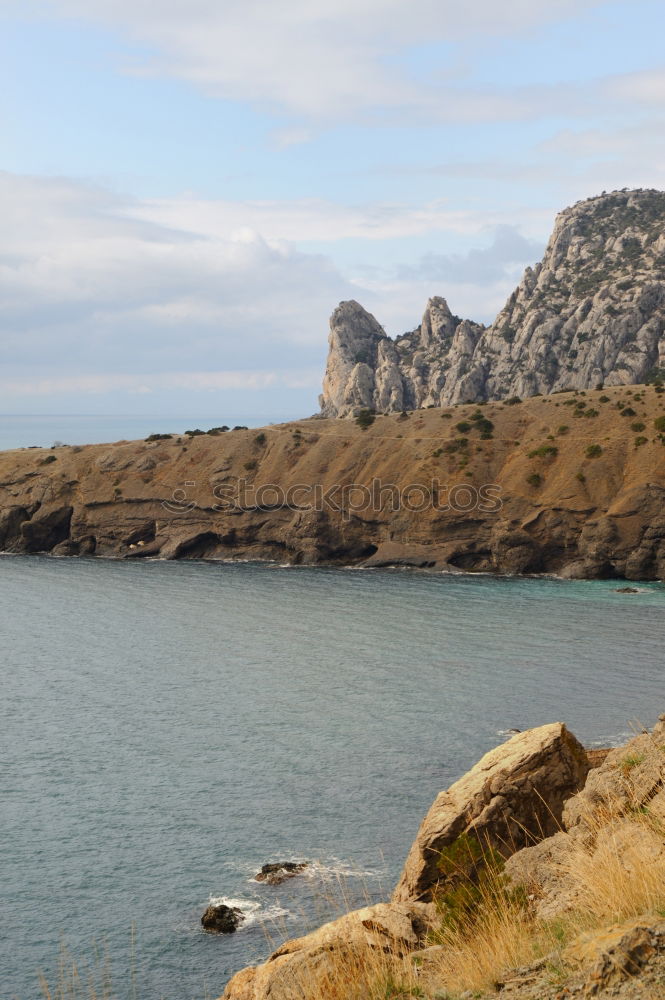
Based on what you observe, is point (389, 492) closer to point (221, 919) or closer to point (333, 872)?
point (333, 872)

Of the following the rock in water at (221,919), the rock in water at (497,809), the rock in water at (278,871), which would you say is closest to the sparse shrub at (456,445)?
the rock in water at (278,871)

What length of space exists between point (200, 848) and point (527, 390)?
520 feet

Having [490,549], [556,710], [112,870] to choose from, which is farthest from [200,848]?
[490,549]

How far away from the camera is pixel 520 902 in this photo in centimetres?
1606

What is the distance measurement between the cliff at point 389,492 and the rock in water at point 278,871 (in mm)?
74255

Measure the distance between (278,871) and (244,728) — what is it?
18.1m

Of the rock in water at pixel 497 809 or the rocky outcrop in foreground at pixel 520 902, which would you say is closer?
the rocky outcrop in foreground at pixel 520 902

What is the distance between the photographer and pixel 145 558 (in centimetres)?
12119

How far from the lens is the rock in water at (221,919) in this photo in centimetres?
2972

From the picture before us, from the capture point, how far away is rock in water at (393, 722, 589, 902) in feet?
66.6

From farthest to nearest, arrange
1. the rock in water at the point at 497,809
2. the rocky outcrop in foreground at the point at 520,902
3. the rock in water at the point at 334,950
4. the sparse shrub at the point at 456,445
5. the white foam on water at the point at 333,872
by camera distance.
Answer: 1. the sparse shrub at the point at 456,445
2. the white foam on water at the point at 333,872
3. the rock in water at the point at 497,809
4. the rock in water at the point at 334,950
5. the rocky outcrop in foreground at the point at 520,902

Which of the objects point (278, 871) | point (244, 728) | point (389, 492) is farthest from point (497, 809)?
Result: point (389, 492)

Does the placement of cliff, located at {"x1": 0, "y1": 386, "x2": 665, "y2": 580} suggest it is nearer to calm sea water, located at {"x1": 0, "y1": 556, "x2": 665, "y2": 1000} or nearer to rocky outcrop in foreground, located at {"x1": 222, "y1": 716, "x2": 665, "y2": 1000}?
calm sea water, located at {"x1": 0, "y1": 556, "x2": 665, "y2": 1000}

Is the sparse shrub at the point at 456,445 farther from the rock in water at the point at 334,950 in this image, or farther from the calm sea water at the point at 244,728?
the rock in water at the point at 334,950
